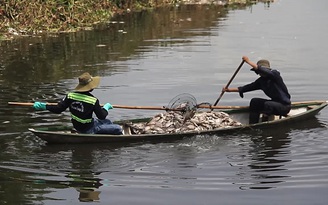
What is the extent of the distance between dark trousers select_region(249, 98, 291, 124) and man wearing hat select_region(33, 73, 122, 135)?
2967 millimetres

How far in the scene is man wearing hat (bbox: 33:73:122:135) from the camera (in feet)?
32.7

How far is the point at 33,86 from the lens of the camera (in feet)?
52.6

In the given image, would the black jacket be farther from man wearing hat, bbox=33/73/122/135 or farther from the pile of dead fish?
man wearing hat, bbox=33/73/122/135

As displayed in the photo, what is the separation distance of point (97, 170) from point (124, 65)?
982 centimetres

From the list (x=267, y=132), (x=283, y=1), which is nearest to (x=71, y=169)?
(x=267, y=132)

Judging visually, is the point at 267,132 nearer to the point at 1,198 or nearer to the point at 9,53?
the point at 1,198

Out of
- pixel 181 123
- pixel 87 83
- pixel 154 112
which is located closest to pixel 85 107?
pixel 87 83

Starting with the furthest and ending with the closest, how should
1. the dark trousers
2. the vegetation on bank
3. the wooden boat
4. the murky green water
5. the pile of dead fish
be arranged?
the vegetation on bank < the dark trousers < the pile of dead fish < the wooden boat < the murky green water

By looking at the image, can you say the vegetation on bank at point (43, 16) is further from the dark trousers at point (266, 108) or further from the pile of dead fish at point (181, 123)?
the dark trousers at point (266, 108)

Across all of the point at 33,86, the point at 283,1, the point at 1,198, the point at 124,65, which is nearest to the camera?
the point at 1,198

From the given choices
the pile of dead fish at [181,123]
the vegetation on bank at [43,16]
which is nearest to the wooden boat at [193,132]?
the pile of dead fish at [181,123]

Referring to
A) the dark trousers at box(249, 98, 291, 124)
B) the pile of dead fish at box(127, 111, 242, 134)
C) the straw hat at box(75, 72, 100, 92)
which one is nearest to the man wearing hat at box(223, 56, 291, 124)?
the dark trousers at box(249, 98, 291, 124)

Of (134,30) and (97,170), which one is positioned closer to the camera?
(97,170)

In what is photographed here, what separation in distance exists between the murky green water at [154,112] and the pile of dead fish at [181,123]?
0.30 m
